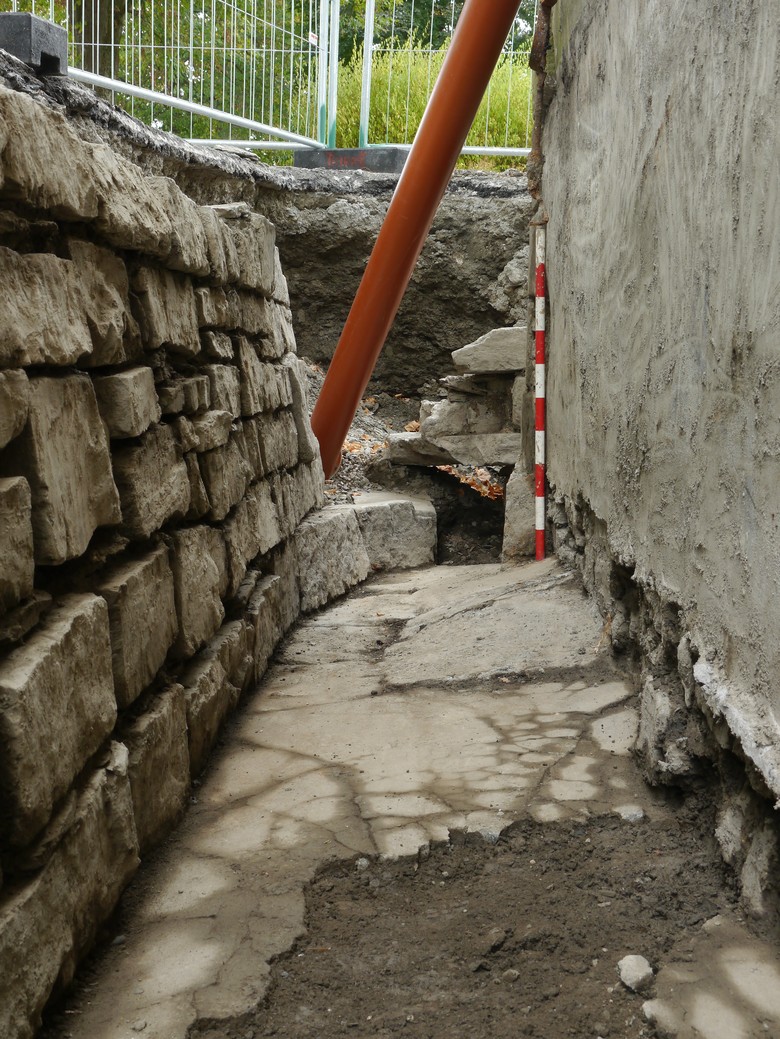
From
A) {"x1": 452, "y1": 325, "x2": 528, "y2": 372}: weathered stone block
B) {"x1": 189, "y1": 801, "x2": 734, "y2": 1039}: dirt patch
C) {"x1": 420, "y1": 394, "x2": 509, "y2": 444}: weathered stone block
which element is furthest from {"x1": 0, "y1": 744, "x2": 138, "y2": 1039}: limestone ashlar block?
{"x1": 420, "y1": 394, "x2": 509, "y2": 444}: weathered stone block

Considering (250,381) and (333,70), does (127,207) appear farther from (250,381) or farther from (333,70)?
(333,70)

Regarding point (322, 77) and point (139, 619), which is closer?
point (139, 619)

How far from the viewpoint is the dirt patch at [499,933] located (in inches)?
62.9

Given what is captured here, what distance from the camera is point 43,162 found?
1795mm

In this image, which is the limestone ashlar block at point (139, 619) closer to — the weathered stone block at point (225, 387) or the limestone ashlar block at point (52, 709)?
the limestone ashlar block at point (52, 709)

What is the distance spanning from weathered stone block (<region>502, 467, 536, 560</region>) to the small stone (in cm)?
362

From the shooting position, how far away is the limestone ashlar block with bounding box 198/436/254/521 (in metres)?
2.97

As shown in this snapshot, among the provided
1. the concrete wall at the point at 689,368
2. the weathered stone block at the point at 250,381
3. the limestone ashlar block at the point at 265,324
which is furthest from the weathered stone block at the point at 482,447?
the weathered stone block at the point at 250,381

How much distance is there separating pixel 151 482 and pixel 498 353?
13.3 feet

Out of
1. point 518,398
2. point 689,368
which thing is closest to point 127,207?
point 689,368

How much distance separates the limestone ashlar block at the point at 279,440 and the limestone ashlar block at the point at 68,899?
2.06 metres

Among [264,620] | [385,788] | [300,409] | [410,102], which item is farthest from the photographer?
[410,102]

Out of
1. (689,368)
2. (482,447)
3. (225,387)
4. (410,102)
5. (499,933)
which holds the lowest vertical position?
(499,933)

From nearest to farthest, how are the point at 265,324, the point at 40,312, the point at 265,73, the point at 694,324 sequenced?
1. the point at 40,312
2. the point at 694,324
3. the point at 265,324
4. the point at 265,73
